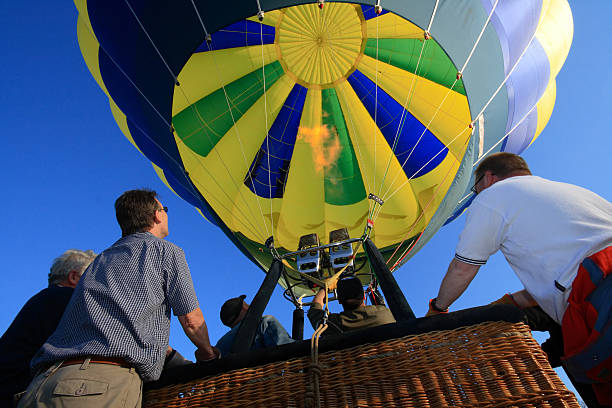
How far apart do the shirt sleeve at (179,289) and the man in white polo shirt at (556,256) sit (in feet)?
2.66

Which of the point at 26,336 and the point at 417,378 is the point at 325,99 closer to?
the point at 26,336

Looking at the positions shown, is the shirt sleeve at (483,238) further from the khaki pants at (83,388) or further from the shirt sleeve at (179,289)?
the khaki pants at (83,388)

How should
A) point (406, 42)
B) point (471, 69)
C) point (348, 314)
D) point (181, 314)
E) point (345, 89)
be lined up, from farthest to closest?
point (345, 89)
point (406, 42)
point (471, 69)
point (348, 314)
point (181, 314)

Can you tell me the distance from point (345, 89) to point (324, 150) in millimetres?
769

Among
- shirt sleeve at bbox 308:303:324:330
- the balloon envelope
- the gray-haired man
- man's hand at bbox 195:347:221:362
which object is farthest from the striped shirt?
the balloon envelope

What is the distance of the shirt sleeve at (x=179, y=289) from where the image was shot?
1223 millimetres

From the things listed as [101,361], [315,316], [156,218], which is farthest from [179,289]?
[315,316]

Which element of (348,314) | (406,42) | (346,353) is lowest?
(346,353)

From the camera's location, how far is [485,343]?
95cm

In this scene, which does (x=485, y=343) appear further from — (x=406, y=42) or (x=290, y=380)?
(x=406, y=42)

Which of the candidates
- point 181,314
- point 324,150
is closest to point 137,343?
point 181,314

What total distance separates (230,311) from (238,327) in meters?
0.29

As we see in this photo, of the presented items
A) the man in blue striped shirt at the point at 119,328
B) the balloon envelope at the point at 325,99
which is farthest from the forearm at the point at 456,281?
the balloon envelope at the point at 325,99

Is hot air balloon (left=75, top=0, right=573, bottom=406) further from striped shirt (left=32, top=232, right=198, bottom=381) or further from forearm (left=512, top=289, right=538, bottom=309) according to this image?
striped shirt (left=32, top=232, right=198, bottom=381)
